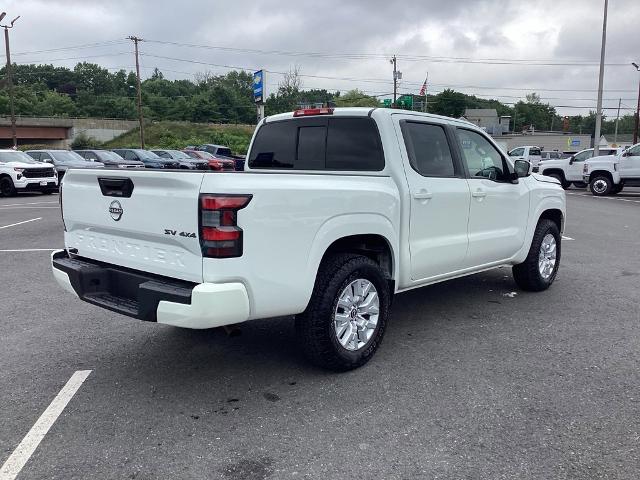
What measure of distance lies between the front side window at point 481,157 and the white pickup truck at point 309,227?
0.05 feet

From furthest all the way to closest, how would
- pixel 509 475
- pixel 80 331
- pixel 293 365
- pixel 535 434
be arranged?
1. pixel 80 331
2. pixel 293 365
3. pixel 535 434
4. pixel 509 475

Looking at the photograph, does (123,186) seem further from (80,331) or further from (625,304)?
(625,304)

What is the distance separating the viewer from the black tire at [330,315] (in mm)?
3742

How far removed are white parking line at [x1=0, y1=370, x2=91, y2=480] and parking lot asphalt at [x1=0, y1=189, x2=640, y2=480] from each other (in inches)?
1.8

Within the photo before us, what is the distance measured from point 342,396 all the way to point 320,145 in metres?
2.19

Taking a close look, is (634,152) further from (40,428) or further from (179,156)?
(179,156)

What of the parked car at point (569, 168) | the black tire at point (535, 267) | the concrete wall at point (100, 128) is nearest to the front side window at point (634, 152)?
the parked car at point (569, 168)

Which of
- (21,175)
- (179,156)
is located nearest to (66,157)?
(21,175)

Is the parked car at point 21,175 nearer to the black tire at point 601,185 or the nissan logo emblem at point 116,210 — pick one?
the nissan logo emblem at point 116,210

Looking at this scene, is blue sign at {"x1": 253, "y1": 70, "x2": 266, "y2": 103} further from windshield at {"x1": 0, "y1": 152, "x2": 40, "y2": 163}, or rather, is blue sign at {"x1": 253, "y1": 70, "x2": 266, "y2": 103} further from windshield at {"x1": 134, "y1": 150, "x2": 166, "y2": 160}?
→ windshield at {"x1": 0, "y1": 152, "x2": 40, "y2": 163}

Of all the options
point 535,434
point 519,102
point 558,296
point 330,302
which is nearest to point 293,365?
point 330,302

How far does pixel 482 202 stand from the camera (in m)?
5.23

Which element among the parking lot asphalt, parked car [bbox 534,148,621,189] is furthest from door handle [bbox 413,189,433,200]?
parked car [bbox 534,148,621,189]

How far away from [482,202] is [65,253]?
3.67 meters
